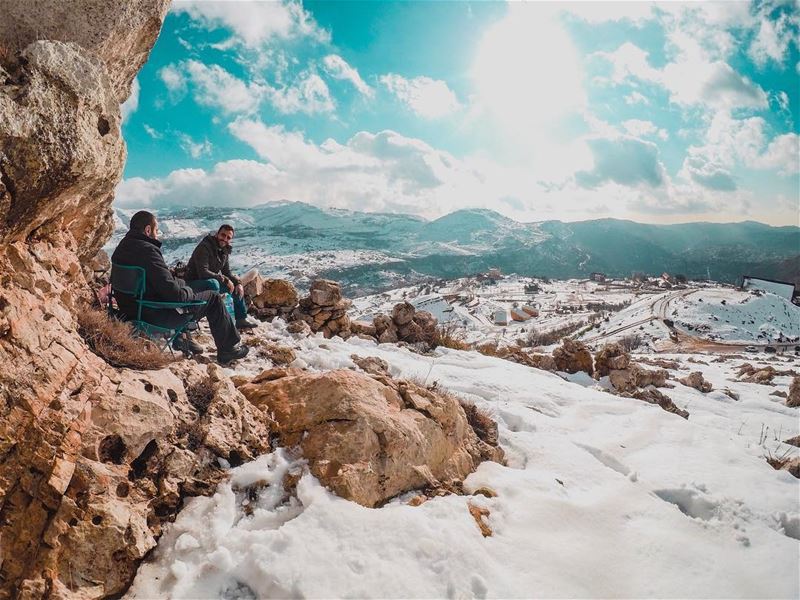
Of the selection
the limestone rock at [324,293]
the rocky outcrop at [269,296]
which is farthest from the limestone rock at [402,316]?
the rocky outcrop at [269,296]

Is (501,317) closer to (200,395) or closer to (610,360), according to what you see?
(610,360)

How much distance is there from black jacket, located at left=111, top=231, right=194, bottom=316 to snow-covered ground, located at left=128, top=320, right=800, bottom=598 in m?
2.95

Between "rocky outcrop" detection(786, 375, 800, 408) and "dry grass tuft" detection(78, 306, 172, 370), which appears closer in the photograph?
"dry grass tuft" detection(78, 306, 172, 370)

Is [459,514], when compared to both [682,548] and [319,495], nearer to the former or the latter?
[319,495]

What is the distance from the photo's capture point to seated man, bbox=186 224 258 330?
6965 mm

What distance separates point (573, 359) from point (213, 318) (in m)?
13.8

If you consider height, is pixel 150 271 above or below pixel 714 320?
above

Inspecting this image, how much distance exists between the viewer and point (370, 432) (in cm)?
402

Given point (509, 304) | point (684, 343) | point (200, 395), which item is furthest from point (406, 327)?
point (509, 304)

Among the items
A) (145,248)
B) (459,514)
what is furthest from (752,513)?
(145,248)

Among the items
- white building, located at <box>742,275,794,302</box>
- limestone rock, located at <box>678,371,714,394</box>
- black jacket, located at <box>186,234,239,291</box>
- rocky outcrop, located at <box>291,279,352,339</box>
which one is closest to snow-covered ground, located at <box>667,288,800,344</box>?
white building, located at <box>742,275,794,302</box>

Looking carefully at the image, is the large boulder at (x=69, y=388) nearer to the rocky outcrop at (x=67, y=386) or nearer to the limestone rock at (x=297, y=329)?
the rocky outcrop at (x=67, y=386)

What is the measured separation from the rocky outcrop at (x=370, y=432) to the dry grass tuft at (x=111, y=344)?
1307 mm

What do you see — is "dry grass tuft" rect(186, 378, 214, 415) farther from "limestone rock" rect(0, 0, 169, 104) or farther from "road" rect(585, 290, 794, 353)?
"road" rect(585, 290, 794, 353)
